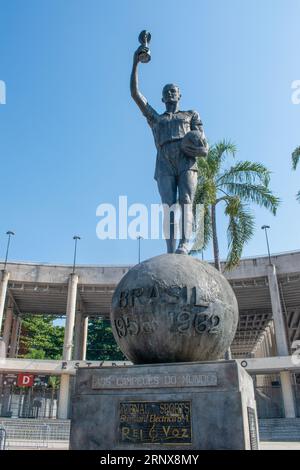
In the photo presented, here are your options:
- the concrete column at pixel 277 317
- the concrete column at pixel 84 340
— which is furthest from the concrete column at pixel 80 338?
the concrete column at pixel 277 317

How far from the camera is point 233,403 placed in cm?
414

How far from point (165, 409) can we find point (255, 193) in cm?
1429

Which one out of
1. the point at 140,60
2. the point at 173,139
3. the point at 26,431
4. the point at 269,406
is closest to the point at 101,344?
the point at 269,406

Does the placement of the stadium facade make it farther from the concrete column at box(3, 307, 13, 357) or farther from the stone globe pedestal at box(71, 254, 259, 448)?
the stone globe pedestal at box(71, 254, 259, 448)

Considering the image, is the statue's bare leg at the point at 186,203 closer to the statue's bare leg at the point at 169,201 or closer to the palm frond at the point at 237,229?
the statue's bare leg at the point at 169,201

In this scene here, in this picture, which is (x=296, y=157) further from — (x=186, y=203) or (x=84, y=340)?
(x=84, y=340)

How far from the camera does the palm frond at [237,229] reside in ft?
55.5

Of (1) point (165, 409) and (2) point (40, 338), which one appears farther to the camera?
(2) point (40, 338)

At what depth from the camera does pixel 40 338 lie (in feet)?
142

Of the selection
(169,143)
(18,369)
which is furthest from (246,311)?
(169,143)

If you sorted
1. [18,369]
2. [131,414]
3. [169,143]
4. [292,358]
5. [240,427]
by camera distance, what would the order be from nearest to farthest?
[240,427] → [131,414] → [169,143] → [292,358] → [18,369]

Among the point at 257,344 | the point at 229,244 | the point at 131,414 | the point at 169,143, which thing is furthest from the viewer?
the point at 257,344

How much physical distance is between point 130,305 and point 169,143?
2868 mm

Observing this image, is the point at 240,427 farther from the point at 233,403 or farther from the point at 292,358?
the point at 292,358
